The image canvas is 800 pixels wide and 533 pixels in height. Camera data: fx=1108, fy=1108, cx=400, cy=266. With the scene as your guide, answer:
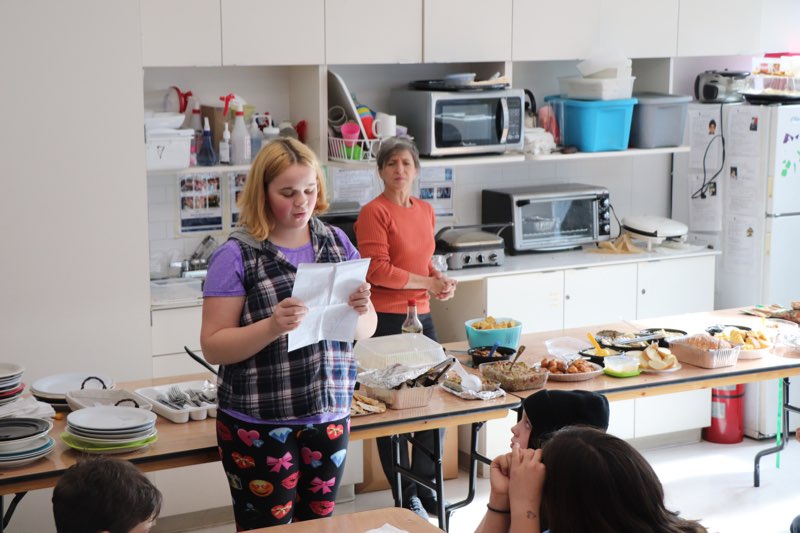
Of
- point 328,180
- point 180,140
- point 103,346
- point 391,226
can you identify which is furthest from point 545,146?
point 103,346

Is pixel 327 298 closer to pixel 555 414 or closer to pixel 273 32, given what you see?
pixel 555 414

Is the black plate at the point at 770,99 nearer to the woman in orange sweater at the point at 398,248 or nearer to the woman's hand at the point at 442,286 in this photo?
the woman in orange sweater at the point at 398,248

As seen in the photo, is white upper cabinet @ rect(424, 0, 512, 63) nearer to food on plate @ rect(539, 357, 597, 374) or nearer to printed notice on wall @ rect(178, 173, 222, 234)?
printed notice on wall @ rect(178, 173, 222, 234)

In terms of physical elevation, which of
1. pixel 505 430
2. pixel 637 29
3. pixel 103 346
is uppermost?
pixel 637 29

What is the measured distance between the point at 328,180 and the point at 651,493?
374 cm

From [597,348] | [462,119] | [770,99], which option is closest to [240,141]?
[462,119]

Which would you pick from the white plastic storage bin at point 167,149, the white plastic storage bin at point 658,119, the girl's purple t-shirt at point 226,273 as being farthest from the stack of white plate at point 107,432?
the white plastic storage bin at point 658,119

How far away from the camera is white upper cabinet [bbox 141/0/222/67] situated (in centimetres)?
448

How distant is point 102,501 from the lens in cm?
227

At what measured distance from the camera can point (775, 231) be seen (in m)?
5.68

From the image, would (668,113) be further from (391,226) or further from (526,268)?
(391,226)

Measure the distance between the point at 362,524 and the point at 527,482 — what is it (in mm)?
674

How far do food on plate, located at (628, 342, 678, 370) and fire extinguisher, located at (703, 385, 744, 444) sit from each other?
1.84 m

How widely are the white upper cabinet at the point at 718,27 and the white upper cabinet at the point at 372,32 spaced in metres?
1.55
